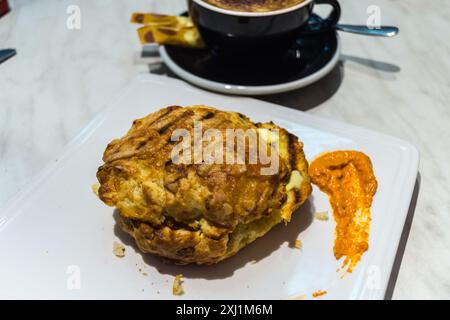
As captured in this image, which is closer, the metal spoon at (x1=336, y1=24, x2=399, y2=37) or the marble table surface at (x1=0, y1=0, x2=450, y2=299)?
the marble table surface at (x1=0, y1=0, x2=450, y2=299)

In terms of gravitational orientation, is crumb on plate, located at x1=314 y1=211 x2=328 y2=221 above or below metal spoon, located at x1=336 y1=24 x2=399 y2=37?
below

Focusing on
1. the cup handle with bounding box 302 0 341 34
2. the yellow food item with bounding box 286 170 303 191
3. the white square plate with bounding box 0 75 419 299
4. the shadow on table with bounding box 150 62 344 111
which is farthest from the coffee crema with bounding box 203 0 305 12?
the yellow food item with bounding box 286 170 303 191

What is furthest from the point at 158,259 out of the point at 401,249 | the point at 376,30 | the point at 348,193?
the point at 376,30

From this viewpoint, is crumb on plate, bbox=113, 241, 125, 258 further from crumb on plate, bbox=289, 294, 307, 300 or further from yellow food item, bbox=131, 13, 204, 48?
yellow food item, bbox=131, 13, 204, 48

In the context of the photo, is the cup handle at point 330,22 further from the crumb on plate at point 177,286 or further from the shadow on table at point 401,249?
the crumb on plate at point 177,286

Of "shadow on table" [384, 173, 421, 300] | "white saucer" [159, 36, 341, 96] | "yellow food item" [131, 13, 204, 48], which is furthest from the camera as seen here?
"yellow food item" [131, 13, 204, 48]

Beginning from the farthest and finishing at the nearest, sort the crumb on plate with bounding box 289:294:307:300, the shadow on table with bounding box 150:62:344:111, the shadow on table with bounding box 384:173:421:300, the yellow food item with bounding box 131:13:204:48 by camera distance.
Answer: the yellow food item with bounding box 131:13:204:48, the shadow on table with bounding box 150:62:344:111, the shadow on table with bounding box 384:173:421:300, the crumb on plate with bounding box 289:294:307:300

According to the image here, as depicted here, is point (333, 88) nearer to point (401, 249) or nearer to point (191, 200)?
point (401, 249)
